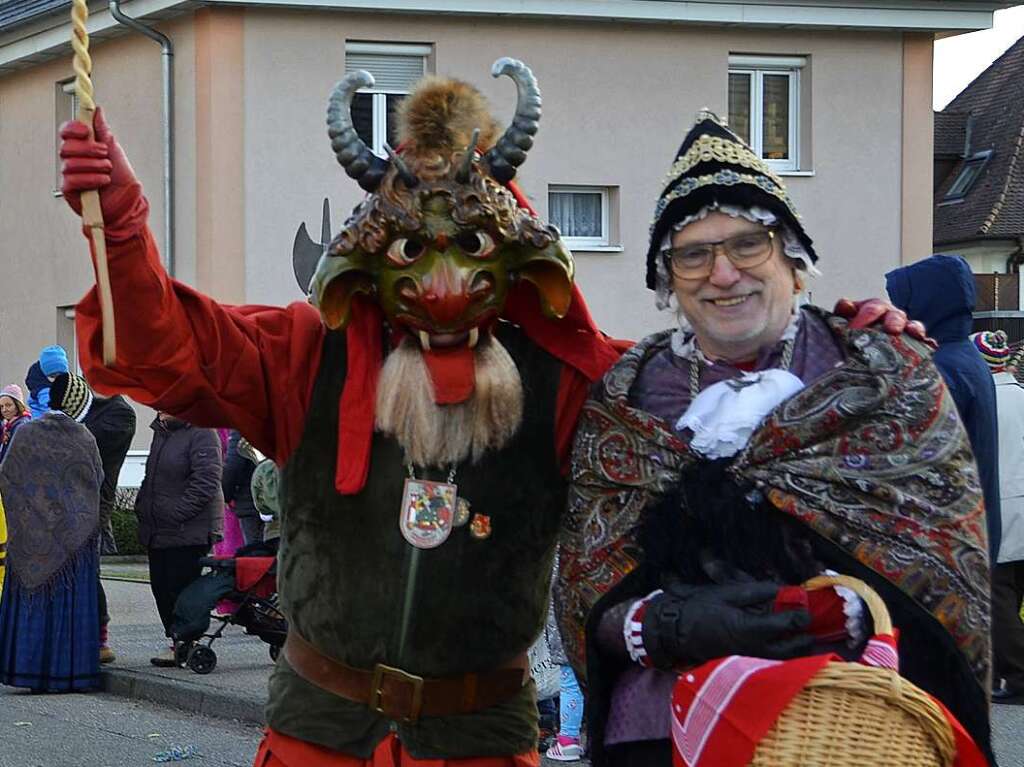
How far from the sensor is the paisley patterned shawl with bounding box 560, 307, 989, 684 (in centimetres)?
343

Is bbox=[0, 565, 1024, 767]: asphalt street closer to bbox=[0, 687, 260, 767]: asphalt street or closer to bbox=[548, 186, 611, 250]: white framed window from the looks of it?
bbox=[0, 687, 260, 767]: asphalt street

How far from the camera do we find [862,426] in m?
3.50

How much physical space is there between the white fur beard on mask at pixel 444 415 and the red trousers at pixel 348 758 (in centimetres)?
66

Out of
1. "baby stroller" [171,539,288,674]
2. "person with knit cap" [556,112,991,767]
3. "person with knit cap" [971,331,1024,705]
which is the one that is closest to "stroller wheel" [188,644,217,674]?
"baby stroller" [171,539,288,674]

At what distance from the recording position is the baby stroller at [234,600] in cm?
1005

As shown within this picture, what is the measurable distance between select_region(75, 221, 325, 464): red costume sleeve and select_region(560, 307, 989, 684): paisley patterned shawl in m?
0.88

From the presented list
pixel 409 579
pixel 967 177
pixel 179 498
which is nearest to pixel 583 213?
pixel 179 498

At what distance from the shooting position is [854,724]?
310cm

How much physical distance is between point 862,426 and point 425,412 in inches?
41.0

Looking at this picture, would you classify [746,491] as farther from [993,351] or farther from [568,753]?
[993,351]

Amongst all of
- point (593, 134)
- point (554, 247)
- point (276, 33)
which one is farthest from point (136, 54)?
point (554, 247)

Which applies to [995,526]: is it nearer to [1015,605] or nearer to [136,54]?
[1015,605]

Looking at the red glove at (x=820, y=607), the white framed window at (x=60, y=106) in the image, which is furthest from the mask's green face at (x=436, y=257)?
the white framed window at (x=60, y=106)

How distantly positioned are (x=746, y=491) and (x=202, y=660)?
23.9ft
